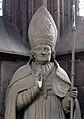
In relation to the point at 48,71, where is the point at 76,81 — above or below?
below

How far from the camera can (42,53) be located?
183 inches

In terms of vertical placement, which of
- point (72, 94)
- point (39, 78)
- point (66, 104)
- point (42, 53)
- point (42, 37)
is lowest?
point (66, 104)

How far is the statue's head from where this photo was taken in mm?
4691

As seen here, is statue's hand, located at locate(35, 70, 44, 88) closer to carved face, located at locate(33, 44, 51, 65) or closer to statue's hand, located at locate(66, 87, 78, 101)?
carved face, located at locate(33, 44, 51, 65)

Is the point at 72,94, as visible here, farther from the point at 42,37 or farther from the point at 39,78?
the point at 42,37

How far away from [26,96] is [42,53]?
1.60 feet

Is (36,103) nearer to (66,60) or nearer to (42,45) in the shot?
(42,45)

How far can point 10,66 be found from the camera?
11883 mm

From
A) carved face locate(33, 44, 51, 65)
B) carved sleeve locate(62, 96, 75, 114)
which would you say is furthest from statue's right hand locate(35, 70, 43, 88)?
carved sleeve locate(62, 96, 75, 114)

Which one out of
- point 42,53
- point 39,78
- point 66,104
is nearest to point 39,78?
point 39,78

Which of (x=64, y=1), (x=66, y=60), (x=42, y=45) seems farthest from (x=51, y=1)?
(x=42, y=45)

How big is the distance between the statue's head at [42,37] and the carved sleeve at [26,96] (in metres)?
0.36

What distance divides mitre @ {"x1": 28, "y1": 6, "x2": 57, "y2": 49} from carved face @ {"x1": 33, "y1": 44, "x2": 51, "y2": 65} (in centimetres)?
6

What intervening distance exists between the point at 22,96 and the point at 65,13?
28.2ft
